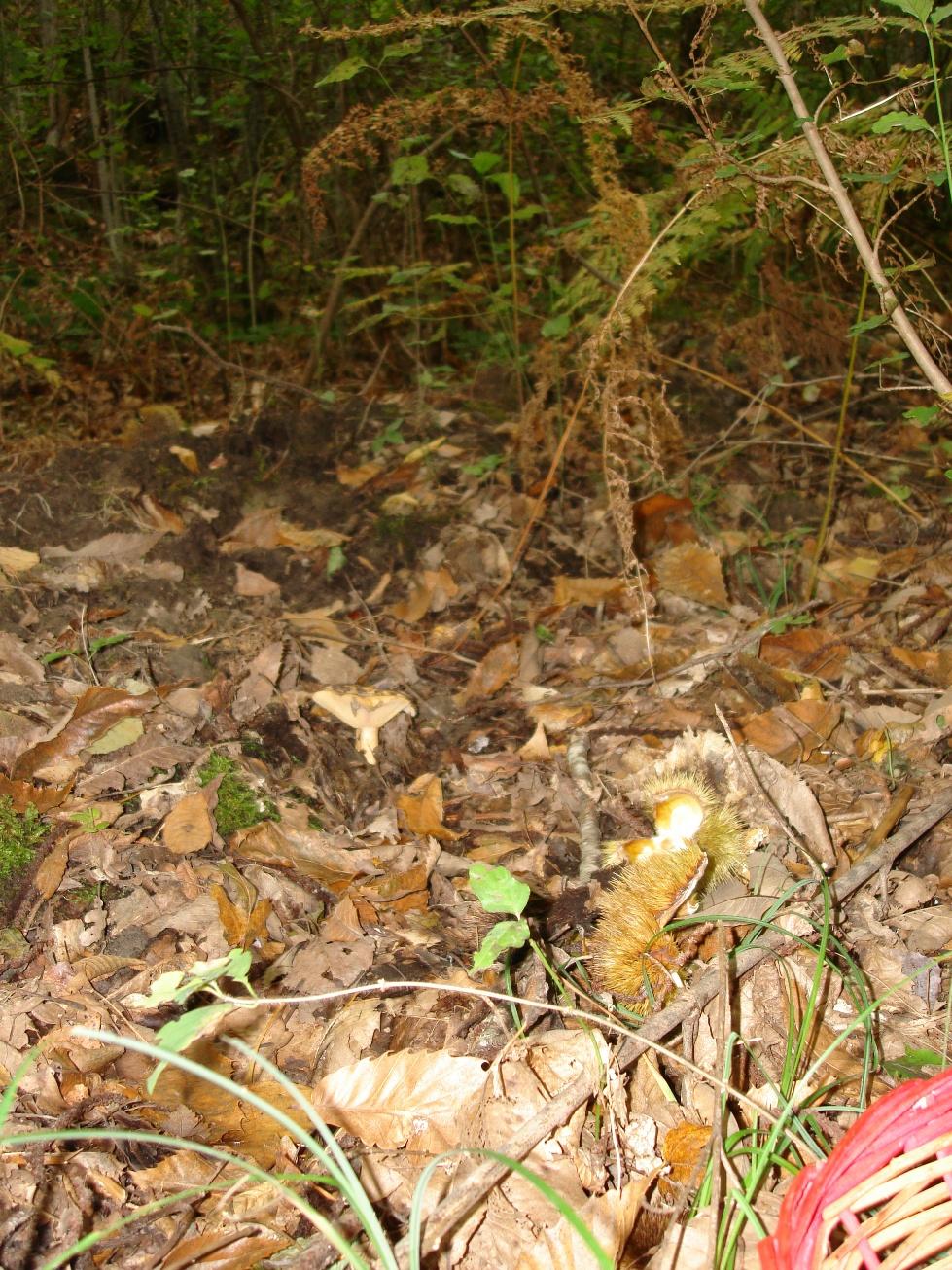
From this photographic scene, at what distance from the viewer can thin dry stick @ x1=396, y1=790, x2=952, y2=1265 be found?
1.38 m

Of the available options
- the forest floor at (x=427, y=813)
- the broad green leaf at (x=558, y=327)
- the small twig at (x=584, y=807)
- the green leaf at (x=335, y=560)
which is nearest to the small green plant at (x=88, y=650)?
the forest floor at (x=427, y=813)

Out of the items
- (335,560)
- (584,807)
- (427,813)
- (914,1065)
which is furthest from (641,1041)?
(335,560)

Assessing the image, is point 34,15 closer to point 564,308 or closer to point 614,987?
point 564,308

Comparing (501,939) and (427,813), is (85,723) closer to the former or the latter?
(427,813)

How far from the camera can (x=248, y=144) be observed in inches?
225

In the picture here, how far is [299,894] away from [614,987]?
2.47 feet

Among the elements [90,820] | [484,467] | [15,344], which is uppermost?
[15,344]

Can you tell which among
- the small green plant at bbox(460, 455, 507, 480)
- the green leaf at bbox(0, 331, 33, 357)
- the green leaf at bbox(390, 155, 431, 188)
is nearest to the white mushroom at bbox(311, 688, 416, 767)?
the small green plant at bbox(460, 455, 507, 480)

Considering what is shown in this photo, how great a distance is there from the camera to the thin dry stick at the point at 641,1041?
1.38 metres

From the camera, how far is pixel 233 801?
7.70 ft

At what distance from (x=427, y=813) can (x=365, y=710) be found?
0.39 m

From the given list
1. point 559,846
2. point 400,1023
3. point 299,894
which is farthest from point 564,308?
point 400,1023

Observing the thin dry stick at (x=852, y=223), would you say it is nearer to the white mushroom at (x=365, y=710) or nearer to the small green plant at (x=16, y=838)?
the white mushroom at (x=365, y=710)

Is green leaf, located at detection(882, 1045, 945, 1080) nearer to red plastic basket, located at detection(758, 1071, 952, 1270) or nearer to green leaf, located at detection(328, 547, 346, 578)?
red plastic basket, located at detection(758, 1071, 952, 1270)
